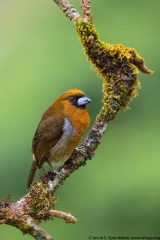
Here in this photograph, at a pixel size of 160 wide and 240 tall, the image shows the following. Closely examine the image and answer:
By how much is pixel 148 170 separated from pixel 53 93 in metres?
1.81

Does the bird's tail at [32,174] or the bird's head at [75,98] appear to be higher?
the bird's head at [75,98]

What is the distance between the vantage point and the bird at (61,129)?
179 inches

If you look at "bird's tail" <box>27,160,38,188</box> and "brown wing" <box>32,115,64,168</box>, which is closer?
"bird's tail" <box>27,160,38,188</box>

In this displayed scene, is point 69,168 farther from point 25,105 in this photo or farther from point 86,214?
point 25,105

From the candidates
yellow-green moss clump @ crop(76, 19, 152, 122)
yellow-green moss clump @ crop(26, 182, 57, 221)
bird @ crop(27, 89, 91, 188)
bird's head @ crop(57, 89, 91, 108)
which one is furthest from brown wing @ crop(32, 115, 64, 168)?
yellow-green moss clump @ crop(26, 182, 57, 221)

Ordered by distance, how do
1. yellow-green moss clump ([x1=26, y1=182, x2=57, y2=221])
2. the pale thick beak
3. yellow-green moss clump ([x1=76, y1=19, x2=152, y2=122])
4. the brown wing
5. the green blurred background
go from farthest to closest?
1. the green blurred background
2. the brown wing
3. the pale thick beak
4. yellow-green moss clump ([x1=76, y1=19, x2=152, y2=122])
5. yellow-green moss clump ([x1=26, y1=182, x2=57, y2=221])

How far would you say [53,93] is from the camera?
29.4ft

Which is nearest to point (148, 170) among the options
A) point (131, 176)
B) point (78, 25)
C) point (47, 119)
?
point (131, 176)

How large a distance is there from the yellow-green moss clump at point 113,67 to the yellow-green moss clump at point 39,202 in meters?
0.63

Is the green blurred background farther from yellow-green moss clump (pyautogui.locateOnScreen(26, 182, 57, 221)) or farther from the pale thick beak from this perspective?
yellow-green moss clump (pyautogui.locateOnScreen(26, 182, 57, 221))

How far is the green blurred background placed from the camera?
25.3ft

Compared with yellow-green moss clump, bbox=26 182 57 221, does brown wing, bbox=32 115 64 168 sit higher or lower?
higher

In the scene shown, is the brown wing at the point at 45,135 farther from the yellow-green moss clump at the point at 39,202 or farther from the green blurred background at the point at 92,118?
the green blurred background at the point at 92,118

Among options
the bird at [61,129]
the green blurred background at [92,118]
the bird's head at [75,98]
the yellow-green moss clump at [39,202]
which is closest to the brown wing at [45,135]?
the bird at [61,129]
